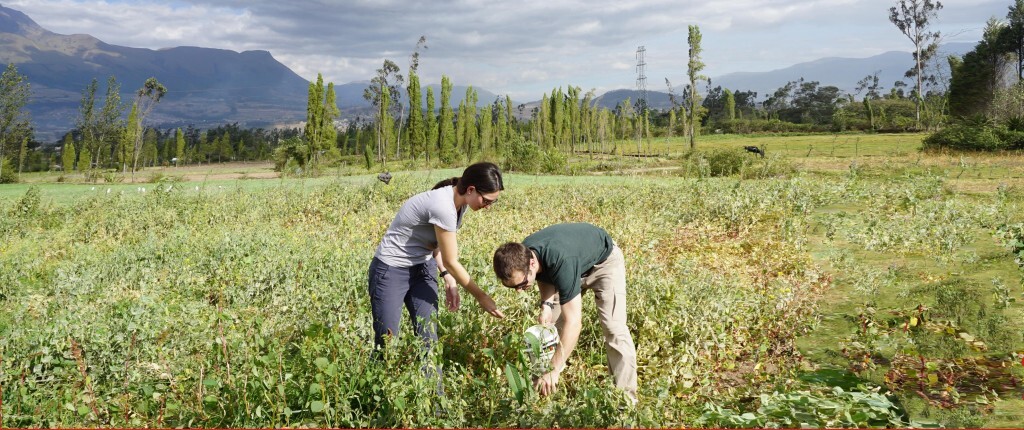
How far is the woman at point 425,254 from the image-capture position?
3820 millimetres

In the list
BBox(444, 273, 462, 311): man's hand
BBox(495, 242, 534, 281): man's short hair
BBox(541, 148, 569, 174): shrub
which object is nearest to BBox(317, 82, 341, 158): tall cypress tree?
BBox(541, 148, 569, 174): shrub

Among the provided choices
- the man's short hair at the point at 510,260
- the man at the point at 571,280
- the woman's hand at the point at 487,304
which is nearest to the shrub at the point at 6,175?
the woman's hand at the point at 487,304

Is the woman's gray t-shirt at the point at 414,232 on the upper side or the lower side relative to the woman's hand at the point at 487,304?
upper

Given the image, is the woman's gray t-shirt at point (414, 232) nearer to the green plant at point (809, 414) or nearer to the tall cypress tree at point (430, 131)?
the green plant at point (809, 414)

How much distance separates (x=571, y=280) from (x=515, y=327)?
1322 millimetres

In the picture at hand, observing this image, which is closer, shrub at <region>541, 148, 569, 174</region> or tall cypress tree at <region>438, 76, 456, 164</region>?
shrub at <region>541, 148, 569, 174</region>

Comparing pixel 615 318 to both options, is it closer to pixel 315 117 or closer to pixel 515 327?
pixel 515 327

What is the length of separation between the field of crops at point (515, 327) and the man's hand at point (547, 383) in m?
0.08

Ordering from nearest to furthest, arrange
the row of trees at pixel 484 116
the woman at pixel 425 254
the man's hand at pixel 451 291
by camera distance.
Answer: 1. the woman at pixel 425 254
2. the man's hand at pixel 451 291
3. the row of trees at pixel 484 116

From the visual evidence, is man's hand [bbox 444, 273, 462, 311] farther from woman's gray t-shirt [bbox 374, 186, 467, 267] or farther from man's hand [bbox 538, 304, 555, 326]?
man's hand [bbox 538, 304, 555, 326]

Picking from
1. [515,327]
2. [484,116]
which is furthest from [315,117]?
[515,327]

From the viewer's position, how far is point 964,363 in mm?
4957

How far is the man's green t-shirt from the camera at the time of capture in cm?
369

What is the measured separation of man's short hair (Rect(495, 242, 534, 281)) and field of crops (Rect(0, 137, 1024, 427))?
46 centimetres
